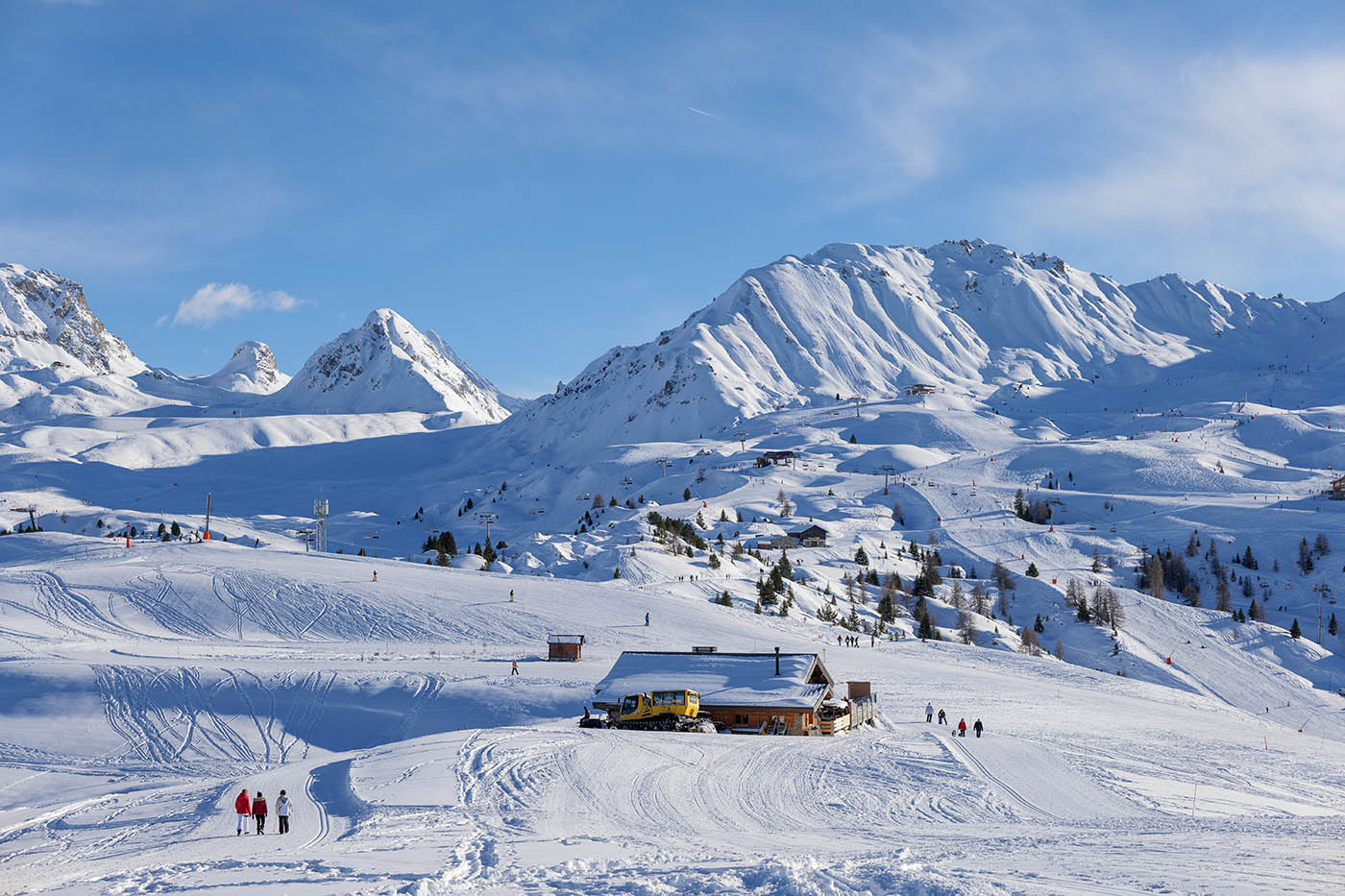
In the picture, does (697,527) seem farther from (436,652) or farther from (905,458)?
(905,458)

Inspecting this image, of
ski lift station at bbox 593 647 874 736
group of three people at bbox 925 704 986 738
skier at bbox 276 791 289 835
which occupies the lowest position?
skier at bbox 276 791 289 835

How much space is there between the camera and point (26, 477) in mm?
177375

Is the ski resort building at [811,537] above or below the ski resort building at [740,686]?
above

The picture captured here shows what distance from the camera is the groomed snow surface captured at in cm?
1731

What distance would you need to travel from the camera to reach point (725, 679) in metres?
36.7

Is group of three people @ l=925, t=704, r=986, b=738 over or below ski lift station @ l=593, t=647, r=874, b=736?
below

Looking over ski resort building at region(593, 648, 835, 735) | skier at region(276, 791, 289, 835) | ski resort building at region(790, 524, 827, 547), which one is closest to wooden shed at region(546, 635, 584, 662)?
ski resort building at region(593, 648, 835, 735)

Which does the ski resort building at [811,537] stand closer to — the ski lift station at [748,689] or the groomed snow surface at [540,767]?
the groomed snow surface at [540,767]

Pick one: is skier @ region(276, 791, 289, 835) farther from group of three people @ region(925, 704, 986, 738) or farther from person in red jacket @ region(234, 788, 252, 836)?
group of three people @ region(925, 704, 986, 738)

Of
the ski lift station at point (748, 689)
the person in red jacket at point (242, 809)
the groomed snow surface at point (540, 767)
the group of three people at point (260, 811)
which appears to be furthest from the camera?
the ski lift station at point (748, 689)

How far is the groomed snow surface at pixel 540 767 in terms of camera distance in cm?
1731

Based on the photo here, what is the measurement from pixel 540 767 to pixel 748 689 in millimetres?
11146

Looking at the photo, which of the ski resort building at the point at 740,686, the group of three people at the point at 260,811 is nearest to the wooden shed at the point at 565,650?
the ski resort building at the point at 740,686

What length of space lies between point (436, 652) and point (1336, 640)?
221ft
